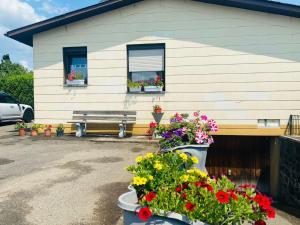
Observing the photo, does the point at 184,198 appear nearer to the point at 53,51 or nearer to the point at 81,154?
the point at 81,154

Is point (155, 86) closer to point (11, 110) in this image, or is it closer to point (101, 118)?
point (101, 118)

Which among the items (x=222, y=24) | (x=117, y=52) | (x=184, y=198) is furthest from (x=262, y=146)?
(x=184, y=198)

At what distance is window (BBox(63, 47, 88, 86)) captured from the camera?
34.6 ft

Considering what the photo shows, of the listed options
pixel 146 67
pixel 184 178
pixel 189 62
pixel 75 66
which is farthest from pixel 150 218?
pixel 75 66

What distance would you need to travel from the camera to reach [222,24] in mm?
9781

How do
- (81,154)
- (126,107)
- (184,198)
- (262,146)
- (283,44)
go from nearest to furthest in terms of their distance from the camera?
(184,198) < (81,154) < (283,44) < (126,107) < (262,146)

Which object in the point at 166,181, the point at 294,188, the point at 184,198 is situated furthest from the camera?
the point at 294,188

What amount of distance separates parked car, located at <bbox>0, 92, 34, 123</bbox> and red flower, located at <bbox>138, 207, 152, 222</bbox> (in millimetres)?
13918

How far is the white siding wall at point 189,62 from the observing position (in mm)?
9523

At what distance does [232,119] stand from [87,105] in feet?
17.0

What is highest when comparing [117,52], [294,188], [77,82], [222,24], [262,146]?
[222,24]

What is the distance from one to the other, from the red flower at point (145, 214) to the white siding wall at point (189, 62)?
7.63 m

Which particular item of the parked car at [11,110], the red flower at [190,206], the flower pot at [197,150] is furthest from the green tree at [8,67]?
the red flower at [190,206]

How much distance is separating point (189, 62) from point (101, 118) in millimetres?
3668
